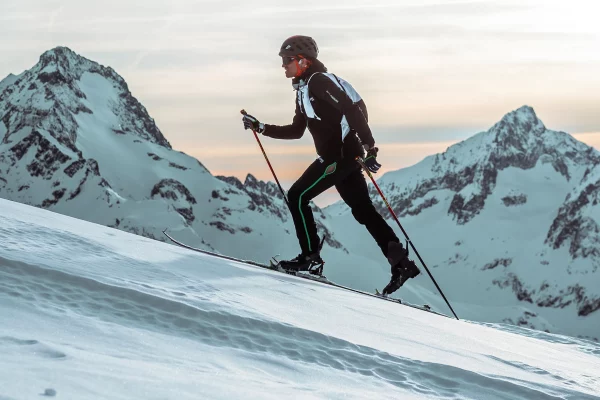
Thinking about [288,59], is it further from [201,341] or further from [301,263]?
[201,341]

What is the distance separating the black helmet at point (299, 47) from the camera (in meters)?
8.55

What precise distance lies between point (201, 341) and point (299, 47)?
17.2 feet

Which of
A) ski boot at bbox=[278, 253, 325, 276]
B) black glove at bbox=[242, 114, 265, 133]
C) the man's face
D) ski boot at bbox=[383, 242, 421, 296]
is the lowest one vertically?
ski boot at bbox=[278, 253, 325, 276]

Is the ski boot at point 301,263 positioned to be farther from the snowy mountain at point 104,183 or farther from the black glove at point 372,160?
the snowy mountain at point 104,183

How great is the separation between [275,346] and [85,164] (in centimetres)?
17729

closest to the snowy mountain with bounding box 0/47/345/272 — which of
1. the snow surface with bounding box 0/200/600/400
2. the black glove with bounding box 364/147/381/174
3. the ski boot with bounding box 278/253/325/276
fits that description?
the ski boot with bounding box 278/253/325/276

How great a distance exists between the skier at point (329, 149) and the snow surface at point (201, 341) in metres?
2.30

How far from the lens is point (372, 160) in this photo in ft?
27.7

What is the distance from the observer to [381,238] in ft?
28.9

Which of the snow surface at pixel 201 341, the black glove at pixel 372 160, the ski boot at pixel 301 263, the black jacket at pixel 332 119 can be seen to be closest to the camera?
the snow surface at pixel 201 341

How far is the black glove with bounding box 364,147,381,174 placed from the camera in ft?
Result: 27.5

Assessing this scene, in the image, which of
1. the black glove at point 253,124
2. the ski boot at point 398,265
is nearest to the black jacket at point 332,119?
the black glove at point 253,124

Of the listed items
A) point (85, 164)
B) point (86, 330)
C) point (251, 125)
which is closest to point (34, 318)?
point (86, 330)

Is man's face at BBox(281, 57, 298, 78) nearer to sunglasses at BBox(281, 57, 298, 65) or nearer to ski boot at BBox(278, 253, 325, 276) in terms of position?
sunglasses at BBox(281, 57, 298, 65)
